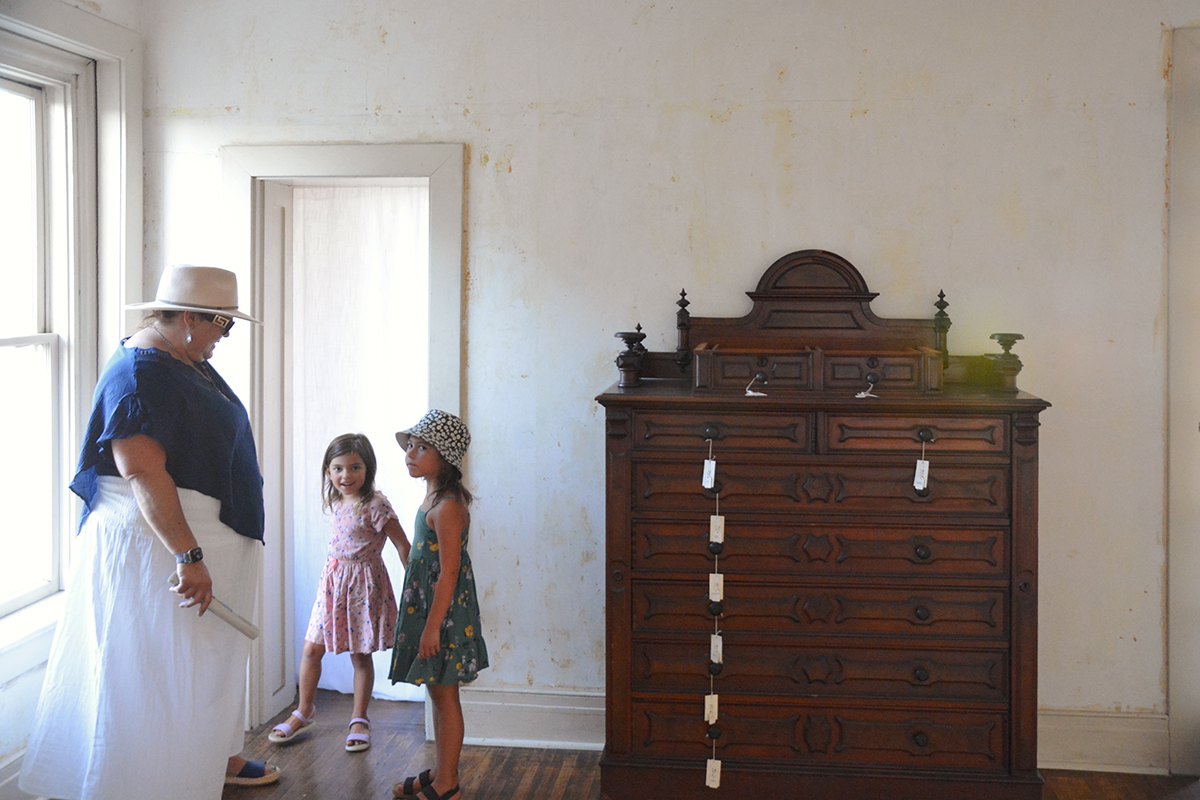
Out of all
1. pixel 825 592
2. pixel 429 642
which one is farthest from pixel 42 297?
pixel 825 592

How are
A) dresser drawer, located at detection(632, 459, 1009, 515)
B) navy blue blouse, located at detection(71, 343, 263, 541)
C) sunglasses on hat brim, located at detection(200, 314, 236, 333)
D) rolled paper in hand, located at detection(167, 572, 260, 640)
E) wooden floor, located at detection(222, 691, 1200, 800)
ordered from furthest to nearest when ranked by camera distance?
wooden floor, located at detection(222, 691, 1200, 800)
dresser drawer, located at detection(632, 459, 1009, 515)
sunglasses on hat brim, located at detection(200, 314, 236, 333)
rolled paper in hand, located at detection(167, 572, 260, 640)
navy blue blouse, located at detection(71, 343, 263, 541)

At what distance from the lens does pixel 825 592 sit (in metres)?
3.22

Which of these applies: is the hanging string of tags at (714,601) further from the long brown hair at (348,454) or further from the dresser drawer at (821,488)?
the long brown hair at (348,454)

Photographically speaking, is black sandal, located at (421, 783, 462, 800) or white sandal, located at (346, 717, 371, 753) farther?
white sandal, located at (346, 717, 371, 753)

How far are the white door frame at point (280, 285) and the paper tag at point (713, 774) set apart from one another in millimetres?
1689

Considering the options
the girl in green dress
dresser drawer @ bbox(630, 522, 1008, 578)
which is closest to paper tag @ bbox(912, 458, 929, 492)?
dresser drawer @ bbox(630, 522, 1008, 578)

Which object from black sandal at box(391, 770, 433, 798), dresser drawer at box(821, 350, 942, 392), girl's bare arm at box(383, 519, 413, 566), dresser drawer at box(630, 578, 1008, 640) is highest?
dresser drawer at box(821, 350, 942, 392)

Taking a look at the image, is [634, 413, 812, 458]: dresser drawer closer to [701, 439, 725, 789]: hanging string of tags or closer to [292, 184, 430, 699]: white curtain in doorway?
[701, 439, 725, 789]: hanging string of tags

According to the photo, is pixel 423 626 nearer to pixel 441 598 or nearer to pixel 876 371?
pixel 441 598

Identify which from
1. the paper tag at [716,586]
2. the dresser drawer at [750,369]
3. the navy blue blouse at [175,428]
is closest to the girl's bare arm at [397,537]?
the navy blue blouse at [175,428]

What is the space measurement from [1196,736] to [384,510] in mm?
3299

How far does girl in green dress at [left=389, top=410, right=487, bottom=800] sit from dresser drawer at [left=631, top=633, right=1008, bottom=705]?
2.02 ft

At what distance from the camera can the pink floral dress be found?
148 inches

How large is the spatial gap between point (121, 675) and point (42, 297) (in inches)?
65.5
